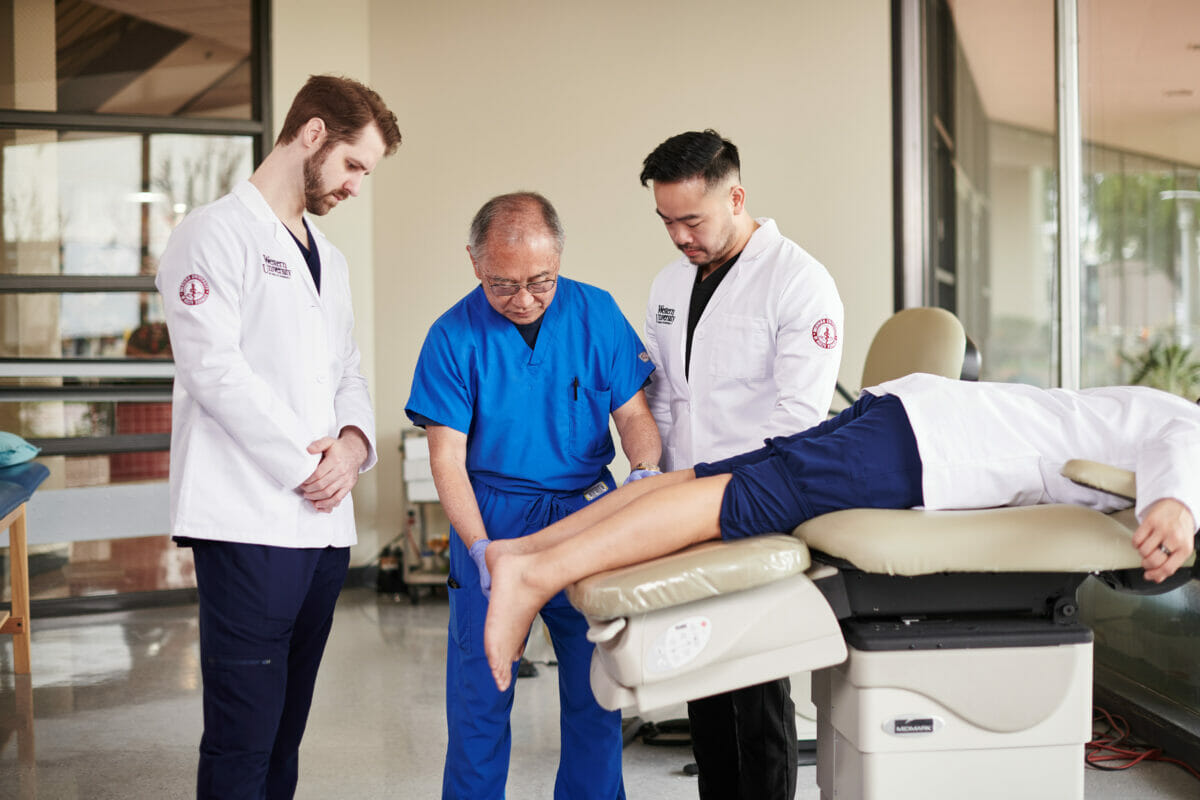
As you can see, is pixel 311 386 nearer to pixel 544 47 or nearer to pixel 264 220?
pixel 264 220

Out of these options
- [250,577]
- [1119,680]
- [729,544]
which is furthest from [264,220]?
[1119,680]

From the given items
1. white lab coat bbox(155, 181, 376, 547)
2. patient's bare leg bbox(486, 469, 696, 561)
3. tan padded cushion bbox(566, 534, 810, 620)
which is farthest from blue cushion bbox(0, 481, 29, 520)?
tan padded cushion bbox(566, 534, 810, 620)

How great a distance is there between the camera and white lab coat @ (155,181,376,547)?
60.1 inches

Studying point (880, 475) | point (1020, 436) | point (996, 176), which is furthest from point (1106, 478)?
point (996, 176)

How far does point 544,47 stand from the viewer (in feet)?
15.0

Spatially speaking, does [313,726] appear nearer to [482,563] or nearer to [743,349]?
[482,563]

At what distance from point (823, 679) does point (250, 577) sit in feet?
2.79

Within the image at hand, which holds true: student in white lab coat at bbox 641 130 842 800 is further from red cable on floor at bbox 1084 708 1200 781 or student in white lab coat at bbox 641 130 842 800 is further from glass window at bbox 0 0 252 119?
glass window at bbox 0 0 252 119

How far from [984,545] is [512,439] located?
2.50 feet

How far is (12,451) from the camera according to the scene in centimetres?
317

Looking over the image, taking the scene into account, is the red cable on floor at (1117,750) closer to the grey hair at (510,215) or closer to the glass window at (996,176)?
the glass window at (996,176)

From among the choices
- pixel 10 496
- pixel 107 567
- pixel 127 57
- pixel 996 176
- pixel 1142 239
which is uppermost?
pixel 127 57

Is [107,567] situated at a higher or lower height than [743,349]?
lower

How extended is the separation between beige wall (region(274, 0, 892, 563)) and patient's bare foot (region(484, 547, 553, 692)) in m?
3.19
